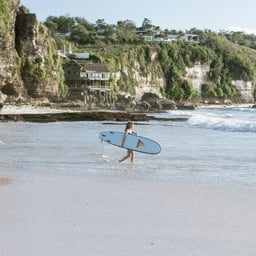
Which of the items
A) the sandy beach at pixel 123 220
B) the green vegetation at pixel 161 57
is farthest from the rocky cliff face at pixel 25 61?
the sandy beach at pixel 123 220

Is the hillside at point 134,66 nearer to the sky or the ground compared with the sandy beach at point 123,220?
nearer to the sky

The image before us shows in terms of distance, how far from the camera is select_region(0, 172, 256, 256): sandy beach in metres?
6.27

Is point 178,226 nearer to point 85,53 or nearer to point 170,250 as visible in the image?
point 170,250

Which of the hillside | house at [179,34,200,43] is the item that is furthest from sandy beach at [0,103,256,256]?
house at [179,34,200,43]

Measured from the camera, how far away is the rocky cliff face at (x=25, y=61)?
2525 inches

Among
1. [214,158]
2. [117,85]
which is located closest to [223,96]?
[117,85]

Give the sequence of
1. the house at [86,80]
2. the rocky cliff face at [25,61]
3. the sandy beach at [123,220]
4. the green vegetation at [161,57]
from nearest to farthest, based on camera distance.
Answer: the sandy beach at [123,220]
the rocky cliff face at [25,61]
the house at [86,80]
the green vegetation at [161,57]

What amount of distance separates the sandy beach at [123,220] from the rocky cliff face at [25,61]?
172 ft

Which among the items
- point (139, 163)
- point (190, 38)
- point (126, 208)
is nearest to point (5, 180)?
point (126, 208)

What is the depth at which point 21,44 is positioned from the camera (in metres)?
70.1

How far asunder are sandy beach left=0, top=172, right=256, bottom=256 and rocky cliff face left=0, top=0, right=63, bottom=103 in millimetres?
52346

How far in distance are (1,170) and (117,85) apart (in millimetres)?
101522

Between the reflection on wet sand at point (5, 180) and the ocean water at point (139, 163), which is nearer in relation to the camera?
the reflection on wet sand at point (5, 180)

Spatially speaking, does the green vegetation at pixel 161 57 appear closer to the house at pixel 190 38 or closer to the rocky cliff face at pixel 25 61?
the house at pixel 190 38
